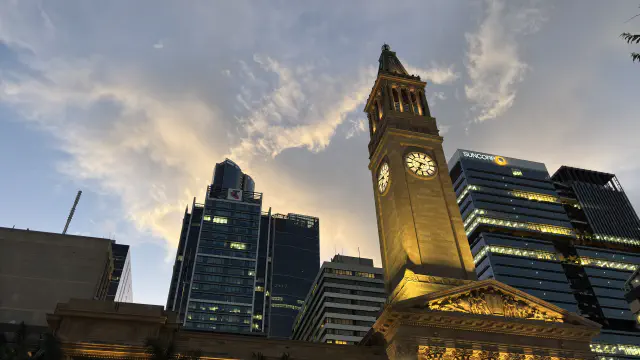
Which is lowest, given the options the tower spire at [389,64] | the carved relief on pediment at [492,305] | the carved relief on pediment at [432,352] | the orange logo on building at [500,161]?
the carved relief on pediment at [432,352]

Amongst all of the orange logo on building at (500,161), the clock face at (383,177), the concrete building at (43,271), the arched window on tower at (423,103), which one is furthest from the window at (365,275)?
the concrete building at (43,271)

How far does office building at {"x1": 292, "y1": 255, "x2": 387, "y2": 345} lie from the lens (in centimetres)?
12131

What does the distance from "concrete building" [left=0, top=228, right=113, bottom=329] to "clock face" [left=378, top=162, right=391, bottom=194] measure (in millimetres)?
28310

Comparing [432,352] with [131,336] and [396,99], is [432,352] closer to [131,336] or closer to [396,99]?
[131,336]

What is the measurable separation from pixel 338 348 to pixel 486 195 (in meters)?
131

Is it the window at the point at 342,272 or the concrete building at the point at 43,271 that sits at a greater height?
the window at the point at 342,272

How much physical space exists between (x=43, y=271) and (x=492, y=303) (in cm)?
3890

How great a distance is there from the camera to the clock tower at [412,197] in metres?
44.8

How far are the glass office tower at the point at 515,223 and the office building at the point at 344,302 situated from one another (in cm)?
Answer: 3320

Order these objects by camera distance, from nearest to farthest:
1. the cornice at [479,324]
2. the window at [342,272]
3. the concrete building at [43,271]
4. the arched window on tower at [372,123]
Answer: the cornice at [479,324], the concrete building at [43,271], the arched window on tower at [372,123], the window at [342,272]

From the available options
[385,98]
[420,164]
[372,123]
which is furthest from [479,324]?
[372,123]

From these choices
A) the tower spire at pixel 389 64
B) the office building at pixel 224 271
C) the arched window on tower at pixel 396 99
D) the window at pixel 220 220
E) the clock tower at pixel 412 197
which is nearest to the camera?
the clock tower at pixel 412 197

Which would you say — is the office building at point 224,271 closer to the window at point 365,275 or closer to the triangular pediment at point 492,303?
the window at point 365,275

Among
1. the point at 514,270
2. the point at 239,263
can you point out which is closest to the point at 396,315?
the point at 514,270
